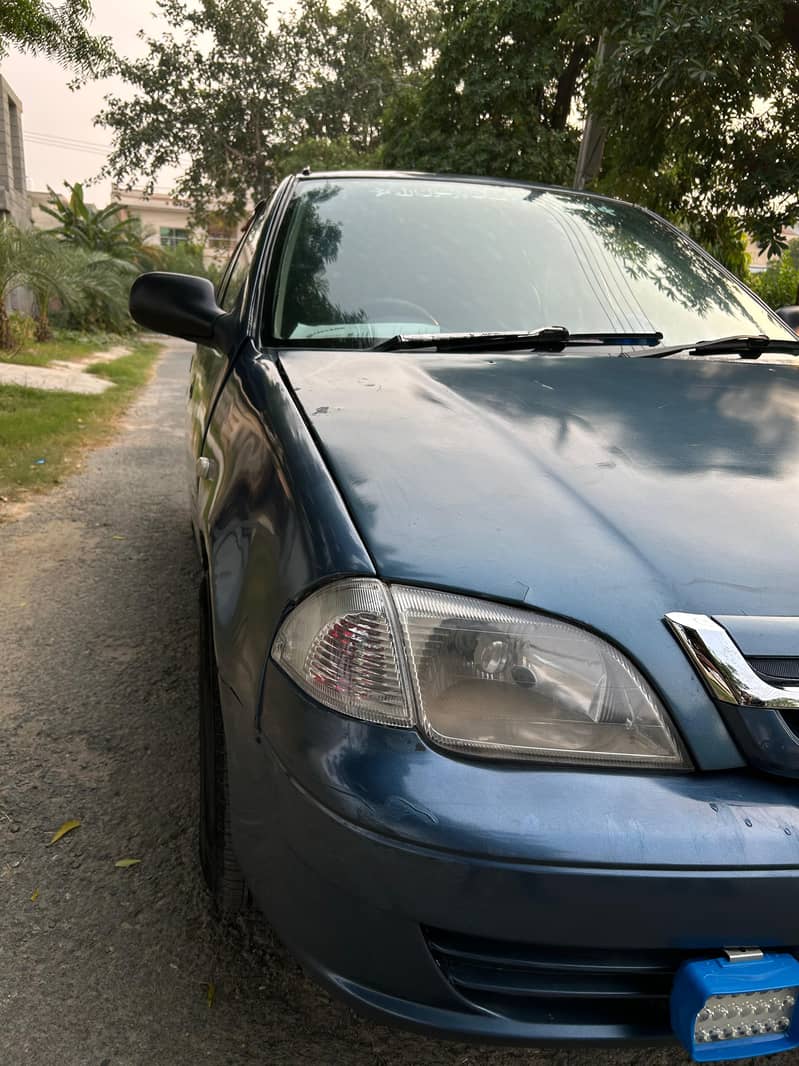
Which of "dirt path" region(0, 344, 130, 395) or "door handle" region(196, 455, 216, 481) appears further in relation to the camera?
"dirt path" region(0, 344, 130, 395)

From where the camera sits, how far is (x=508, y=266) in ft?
7.84

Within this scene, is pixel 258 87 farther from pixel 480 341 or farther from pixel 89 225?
pixel 480 341

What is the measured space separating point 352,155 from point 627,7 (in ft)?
60.5

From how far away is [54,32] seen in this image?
1130 centimetres

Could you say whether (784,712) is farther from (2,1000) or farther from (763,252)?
(763,252)

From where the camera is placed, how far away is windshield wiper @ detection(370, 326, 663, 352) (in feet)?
6.91

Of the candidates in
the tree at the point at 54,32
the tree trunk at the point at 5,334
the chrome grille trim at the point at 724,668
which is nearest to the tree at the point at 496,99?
the tree at the point at 54,32

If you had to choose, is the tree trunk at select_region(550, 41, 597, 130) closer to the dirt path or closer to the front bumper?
the dirt path

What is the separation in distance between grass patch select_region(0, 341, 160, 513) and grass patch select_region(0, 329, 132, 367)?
2394mm

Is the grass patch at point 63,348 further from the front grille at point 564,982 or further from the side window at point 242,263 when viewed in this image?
the front grille at point 564,982

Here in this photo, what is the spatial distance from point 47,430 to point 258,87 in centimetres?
2468

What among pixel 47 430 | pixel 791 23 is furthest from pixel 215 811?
pixel 791 23

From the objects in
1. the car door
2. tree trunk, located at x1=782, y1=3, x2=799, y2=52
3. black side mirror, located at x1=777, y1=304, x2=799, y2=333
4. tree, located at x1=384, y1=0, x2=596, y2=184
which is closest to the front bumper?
the car door

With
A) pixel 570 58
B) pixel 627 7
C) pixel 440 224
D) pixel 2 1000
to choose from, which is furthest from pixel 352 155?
pixel 2 1000
